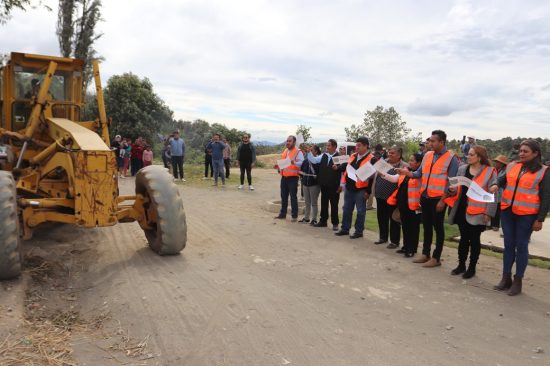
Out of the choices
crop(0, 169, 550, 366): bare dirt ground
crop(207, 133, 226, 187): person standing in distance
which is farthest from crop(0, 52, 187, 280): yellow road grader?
crop(207, 133, 226, 187): person standing in distance

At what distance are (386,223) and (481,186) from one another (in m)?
2.30

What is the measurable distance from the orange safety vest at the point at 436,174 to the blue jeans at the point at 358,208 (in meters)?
1.74

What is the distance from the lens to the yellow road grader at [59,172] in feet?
17.7

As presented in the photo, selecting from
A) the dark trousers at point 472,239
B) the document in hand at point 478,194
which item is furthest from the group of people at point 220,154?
the document in hand at point 478,194

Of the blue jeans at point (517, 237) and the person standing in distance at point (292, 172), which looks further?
the person standing in distance at point (292, 172)

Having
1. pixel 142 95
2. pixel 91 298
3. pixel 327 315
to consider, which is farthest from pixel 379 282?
pixel 142 95

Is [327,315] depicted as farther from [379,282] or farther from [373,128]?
[373,128]

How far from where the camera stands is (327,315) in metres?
4.54

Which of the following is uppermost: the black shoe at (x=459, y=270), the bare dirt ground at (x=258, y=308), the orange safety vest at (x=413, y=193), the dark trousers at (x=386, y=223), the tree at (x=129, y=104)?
the tree at (x=129, y=104)

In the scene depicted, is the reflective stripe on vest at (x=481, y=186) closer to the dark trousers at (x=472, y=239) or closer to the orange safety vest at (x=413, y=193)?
the dark trousers at (x=472, y=239)

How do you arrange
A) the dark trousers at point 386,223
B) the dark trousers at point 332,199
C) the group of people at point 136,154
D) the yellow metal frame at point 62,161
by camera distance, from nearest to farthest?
the yellow metal frame at point 62,161 < the dark trousers at point 386,223 < the dark trousers at point 332,199 < the group of people at point 136,154

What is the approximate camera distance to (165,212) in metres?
5.96

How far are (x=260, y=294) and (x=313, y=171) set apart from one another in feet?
15.1

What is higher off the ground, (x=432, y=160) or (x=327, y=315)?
(x=432, y=160)
